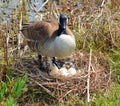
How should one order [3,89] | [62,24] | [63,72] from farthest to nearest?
[63,72], [62,24], [3,89]

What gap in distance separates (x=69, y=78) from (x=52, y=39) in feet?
1.75

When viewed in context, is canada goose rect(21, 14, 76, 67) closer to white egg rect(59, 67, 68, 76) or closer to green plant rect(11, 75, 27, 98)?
white egg rect(59, 67, 68, 76)

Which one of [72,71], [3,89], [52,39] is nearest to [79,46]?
[72,71]

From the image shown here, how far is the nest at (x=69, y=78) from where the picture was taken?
559 cm

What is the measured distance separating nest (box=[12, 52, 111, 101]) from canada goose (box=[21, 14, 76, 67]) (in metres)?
0.27

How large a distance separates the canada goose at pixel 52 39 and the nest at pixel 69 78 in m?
0.27

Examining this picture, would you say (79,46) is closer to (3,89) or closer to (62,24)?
(62,24)

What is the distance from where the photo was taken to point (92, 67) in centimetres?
597

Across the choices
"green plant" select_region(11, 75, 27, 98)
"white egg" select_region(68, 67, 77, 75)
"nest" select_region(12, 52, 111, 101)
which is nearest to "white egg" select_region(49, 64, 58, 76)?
"nest" select_region(12, 52, 111, 101)

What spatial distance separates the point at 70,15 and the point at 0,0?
5.91 feet

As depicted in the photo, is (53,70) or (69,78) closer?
(69,78)

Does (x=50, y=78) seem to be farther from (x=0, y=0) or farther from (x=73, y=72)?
(x=0, y=0)

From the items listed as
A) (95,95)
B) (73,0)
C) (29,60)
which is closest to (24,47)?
(29,60)

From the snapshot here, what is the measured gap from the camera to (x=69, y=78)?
570 cm
